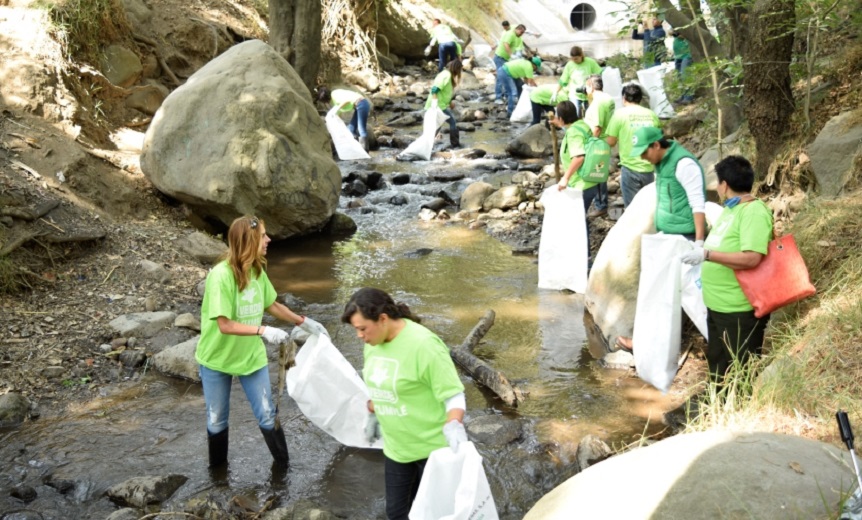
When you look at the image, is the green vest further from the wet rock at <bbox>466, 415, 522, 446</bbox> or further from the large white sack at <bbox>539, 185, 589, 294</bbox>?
the wet rock at <bbox>466, 415, 522, 446</bbox>

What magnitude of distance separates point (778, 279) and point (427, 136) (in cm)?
874

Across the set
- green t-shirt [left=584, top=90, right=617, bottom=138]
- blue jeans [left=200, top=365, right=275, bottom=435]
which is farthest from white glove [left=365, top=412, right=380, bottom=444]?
green t-shirt [left=584, top=90, right=617, bottom=138]

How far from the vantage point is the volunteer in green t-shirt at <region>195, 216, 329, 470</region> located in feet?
14.3

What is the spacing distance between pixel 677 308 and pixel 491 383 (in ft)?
4.51

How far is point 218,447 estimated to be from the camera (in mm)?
4773

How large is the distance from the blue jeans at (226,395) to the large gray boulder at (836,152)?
14.6ft

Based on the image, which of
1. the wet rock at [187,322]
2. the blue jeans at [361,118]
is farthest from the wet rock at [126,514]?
the blue jeans at [361,118]

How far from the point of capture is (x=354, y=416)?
4.55 meters

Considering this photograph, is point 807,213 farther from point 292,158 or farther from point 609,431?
point 292,158

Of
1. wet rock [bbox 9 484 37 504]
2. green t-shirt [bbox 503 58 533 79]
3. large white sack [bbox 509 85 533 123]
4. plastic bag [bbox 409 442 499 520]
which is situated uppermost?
green t-shirt [bbox 503 58 533 79]

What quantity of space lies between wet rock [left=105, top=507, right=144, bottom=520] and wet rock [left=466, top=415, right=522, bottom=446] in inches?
78.3

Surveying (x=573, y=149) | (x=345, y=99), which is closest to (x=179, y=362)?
(x=573, y=149)

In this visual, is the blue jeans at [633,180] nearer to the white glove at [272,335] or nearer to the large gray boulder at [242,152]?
the large gray boulder at [242,152]

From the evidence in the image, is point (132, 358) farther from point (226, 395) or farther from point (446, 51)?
point (446, 51)
